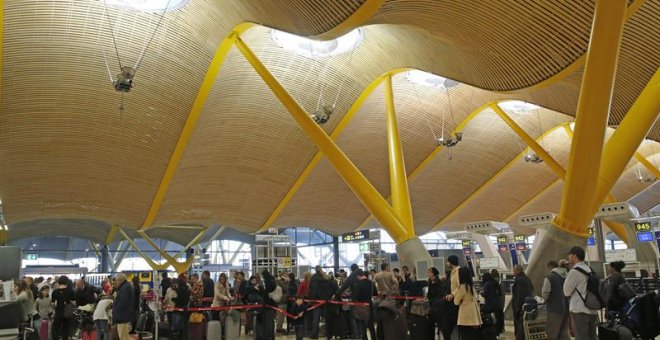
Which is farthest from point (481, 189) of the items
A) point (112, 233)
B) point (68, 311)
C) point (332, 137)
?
point (68, 311)

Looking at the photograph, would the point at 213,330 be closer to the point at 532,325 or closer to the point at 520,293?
the point at 520,293

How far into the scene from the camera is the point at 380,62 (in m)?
22.2

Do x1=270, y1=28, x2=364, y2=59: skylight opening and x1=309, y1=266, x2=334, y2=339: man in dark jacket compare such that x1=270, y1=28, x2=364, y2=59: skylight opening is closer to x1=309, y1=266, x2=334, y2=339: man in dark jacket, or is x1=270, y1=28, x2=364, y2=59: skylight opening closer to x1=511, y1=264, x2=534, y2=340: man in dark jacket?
x1=309, y1=266, x2=334, y2=339: man in dark jacket

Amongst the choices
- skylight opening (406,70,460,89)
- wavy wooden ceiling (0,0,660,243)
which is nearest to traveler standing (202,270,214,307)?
wavy wooden ceiling (0,0,660,243)

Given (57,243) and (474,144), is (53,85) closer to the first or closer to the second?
(474,144)

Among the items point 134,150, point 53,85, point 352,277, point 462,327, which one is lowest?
point 462,327

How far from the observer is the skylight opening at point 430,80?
84.2 ft

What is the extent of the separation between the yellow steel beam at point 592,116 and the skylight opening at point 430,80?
13972mm

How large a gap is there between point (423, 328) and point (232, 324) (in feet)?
17.4

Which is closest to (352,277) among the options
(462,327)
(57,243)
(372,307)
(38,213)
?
(372,307)

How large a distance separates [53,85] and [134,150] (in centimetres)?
488

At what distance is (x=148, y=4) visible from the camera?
17688mm

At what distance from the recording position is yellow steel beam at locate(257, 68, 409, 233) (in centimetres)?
2348

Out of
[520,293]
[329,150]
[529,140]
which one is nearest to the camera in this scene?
[520,293]
